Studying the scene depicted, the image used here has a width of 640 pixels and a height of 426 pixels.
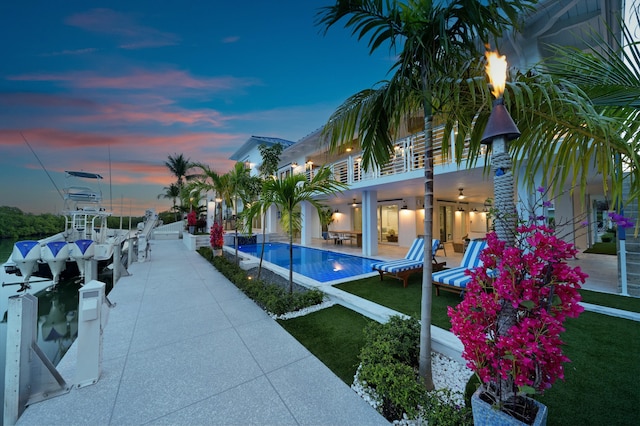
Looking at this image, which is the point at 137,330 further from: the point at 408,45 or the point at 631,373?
the point at 631,373

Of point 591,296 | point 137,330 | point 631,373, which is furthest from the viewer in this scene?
point 591,296

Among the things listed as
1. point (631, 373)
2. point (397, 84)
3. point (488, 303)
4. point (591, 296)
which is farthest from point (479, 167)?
point (488, 303)

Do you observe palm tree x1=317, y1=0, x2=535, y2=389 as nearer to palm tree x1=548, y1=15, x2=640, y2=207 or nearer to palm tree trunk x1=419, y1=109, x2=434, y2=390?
palm tree trunk x1=419, y1=109, x2=434, y2=390

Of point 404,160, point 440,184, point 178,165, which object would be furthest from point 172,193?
point 440,184

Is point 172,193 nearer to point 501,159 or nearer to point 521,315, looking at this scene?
point 501,159

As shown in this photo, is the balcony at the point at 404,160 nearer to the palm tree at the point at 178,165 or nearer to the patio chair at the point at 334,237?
the patio chair at the point at 334,237

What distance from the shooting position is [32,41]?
7422mm

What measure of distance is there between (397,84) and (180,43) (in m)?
10.5

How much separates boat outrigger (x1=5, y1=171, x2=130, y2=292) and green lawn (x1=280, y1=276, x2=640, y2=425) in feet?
23.9

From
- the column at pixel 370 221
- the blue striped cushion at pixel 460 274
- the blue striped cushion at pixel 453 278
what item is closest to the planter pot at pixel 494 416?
the blue striped cushion at pixel 460 274

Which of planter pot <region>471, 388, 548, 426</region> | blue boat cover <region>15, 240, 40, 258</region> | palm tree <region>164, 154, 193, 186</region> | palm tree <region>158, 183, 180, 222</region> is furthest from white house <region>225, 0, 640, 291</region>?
palm tree <region>158, 183, 180, 222</region>

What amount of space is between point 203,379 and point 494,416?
9.55ft

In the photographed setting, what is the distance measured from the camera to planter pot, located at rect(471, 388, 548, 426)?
1.59 meters

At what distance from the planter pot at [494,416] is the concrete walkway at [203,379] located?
0.91 meters
